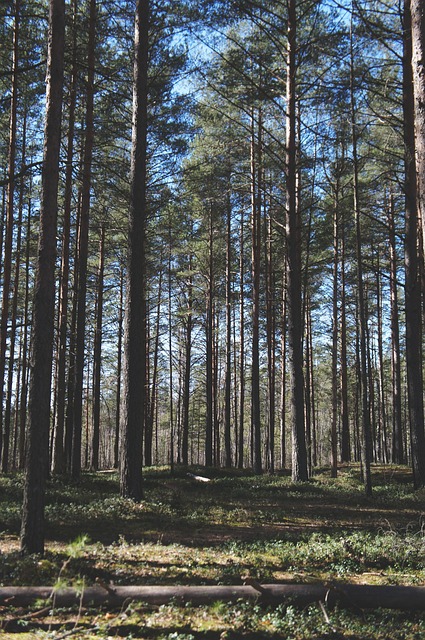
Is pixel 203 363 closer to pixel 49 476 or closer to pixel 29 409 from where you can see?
pixel 49 476

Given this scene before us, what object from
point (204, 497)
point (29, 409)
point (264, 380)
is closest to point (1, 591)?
point (29, 409)

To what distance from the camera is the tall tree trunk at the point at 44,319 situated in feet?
20.2

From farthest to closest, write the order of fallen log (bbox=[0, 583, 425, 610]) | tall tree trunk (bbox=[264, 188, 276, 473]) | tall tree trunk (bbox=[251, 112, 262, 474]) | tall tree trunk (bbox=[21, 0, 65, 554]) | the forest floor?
tall tree trunk (bbox=[264, 188, 276, 473]) → tall tree trunk (bbox=[251, 112, 262, 474]) → tall tree trunk (bbox=[21, 0, 65, 554]) → fallen log (bbox=[0, 583, 425, 610]) → the forest floor

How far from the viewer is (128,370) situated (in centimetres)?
1061

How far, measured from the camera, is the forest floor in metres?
4.32

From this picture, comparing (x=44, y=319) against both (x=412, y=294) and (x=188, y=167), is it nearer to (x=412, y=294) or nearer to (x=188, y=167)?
(x=412, y=294)

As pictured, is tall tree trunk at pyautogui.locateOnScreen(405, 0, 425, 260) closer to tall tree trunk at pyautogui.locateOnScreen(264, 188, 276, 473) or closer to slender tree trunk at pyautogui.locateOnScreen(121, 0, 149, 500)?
slender tree trunk at pyautogui.locateOnScreen(121, 0, 149, 500)

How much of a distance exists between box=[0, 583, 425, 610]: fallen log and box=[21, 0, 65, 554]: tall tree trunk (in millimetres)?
1599

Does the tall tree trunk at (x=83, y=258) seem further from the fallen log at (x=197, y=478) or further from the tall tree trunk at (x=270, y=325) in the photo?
the tall tree trunk at (x=270, y=325)

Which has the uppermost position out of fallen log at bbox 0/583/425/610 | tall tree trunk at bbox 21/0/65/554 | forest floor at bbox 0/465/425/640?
tall tree trunk at bbox 21/0/65/554

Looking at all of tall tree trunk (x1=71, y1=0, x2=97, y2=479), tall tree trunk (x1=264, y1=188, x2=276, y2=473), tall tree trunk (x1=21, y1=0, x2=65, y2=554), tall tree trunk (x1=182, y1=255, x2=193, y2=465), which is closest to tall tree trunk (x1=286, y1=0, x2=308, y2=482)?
tall tree trunk (x1=71, y1=0, x2=97, y2=479)

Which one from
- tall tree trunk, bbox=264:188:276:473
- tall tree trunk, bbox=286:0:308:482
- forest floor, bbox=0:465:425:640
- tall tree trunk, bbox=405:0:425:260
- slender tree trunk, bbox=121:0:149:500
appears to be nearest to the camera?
forest floor, bbox=0:465:425:640

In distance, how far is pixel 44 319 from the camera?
6402 millimetres

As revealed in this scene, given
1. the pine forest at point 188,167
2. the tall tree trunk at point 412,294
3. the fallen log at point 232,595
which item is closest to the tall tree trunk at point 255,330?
the pine forest at point 188,167
